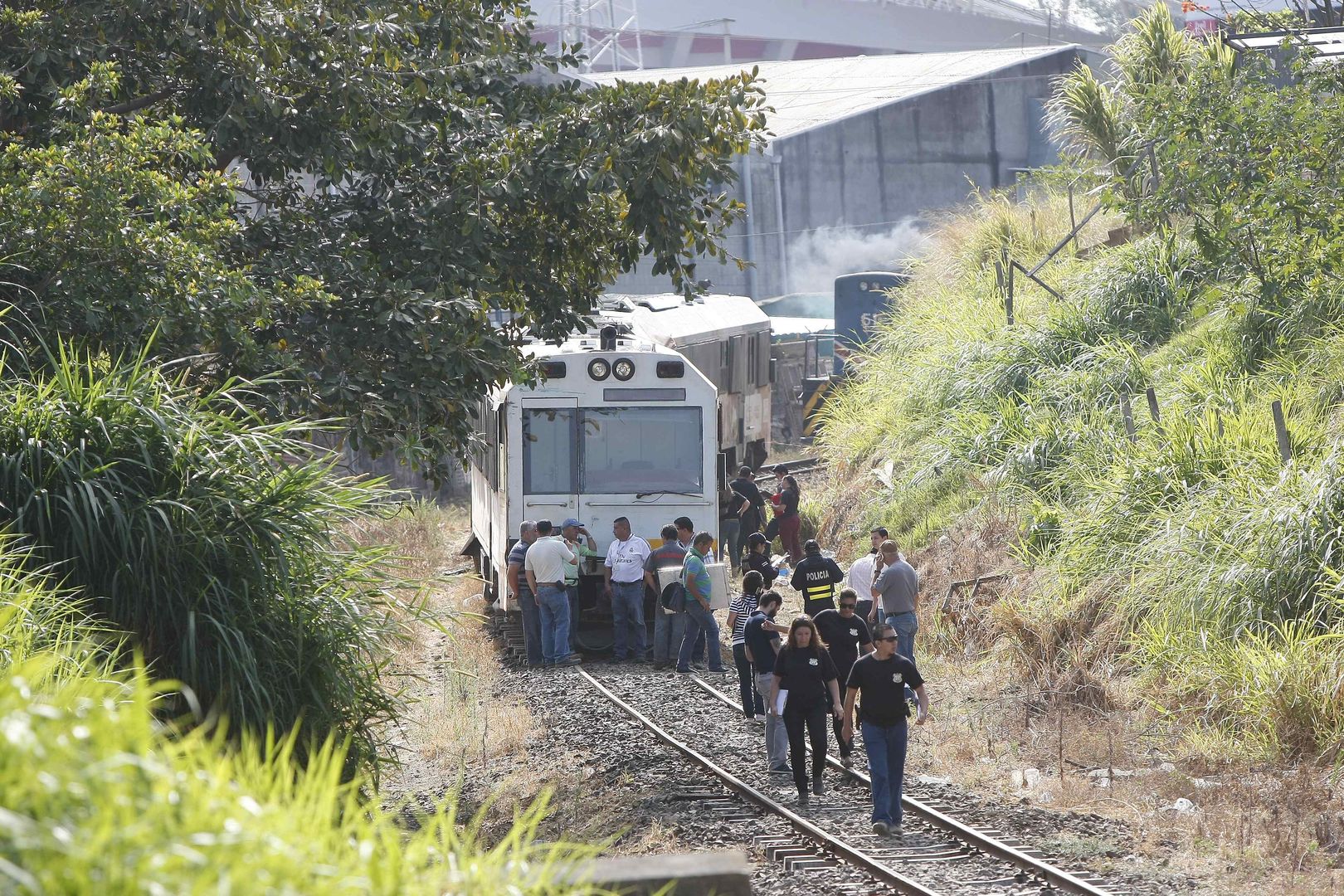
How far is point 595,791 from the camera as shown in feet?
36.8

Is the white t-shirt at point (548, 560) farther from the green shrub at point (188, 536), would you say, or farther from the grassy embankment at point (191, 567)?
the green shrub at point (188, 536)

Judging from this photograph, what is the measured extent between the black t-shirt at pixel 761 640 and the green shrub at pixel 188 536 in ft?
13.0

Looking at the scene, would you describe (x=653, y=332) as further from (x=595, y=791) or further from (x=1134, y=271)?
(x=595, y=791)

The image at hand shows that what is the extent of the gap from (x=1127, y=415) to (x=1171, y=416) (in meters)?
1.37

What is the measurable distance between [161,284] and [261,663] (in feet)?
9.96

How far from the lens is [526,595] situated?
16.1m

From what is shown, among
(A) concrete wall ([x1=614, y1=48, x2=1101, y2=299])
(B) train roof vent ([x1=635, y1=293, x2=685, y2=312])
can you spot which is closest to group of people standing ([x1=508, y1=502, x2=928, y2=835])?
(B) train roof vent ([x1=635, y1=293, x2=685, y2=312])

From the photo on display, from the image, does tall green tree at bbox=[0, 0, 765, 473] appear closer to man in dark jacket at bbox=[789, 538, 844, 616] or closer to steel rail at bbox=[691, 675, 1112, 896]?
man in dark jacket at bbox=[789, 538, 844, 616]

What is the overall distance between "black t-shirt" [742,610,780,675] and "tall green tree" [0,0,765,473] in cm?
274

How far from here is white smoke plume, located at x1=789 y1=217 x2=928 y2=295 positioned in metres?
43.6

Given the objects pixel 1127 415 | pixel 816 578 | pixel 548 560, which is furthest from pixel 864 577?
pixel 1127 415

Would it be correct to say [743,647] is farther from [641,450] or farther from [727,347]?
[727,347]

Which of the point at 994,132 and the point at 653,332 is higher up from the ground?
the point at 994,132

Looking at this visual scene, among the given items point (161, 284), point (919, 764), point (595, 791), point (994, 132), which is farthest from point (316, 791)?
point (994, 132)
